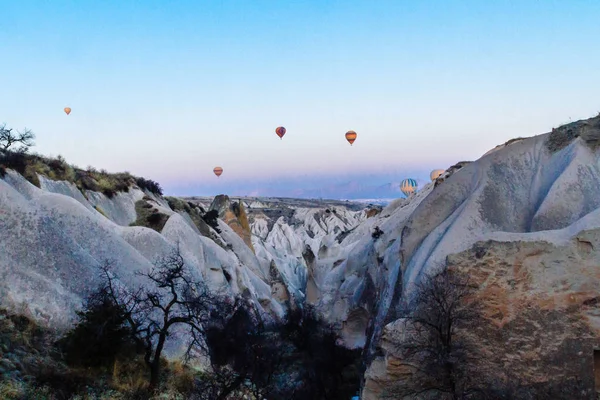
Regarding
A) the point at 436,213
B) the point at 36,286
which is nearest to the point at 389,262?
the point at 436,213

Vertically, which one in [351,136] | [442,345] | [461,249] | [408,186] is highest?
[351,136]

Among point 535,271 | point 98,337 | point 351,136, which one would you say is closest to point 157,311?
point 98,337

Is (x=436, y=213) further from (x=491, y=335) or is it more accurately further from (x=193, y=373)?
(x=193, y=373)

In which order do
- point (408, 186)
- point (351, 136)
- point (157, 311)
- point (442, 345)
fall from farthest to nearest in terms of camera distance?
point (408, 186), point (351, 136), point (157, 311), point (442, 345)

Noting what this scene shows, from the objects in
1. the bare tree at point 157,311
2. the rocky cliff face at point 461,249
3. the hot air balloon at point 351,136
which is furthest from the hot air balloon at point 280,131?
the bare tree at point 157,311

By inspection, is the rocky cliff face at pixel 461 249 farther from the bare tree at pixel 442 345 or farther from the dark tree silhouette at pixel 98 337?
the dark tree silhouette at pixel 98 337

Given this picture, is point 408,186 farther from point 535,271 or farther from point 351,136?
point 535,271

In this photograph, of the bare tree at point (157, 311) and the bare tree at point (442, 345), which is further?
the bare tree at point (157, 311)

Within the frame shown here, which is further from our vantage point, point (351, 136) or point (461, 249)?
point (351, 136)
